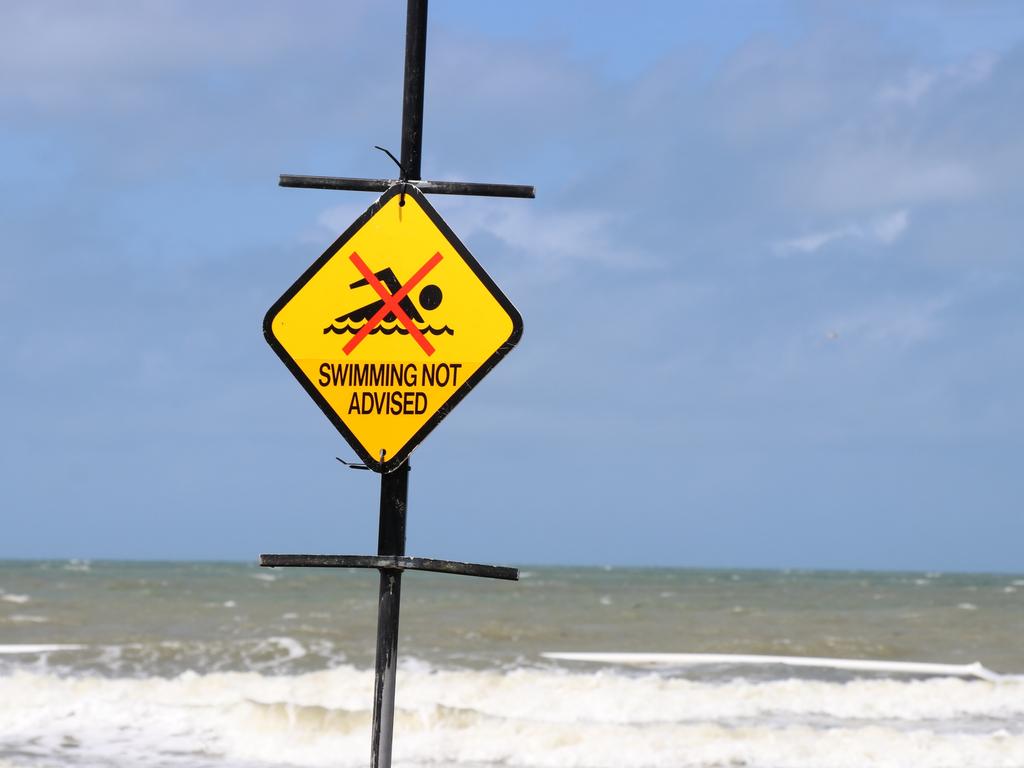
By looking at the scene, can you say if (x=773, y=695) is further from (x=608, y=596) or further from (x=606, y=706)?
(x=608, y=596)

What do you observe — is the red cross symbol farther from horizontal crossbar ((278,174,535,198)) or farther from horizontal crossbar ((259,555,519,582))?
horizontal crossbar ((259,555,519,582))

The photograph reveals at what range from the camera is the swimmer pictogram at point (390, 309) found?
3230mm

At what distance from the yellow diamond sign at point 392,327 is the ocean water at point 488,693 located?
7.24 m

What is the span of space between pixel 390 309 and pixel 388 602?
2.60 feet

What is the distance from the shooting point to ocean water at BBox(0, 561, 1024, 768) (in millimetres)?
10297

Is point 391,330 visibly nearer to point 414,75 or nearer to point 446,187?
point 446,187

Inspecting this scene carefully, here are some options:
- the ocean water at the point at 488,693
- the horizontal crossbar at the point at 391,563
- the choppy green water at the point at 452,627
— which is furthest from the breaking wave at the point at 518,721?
the horizontal crossbar at the point at 391,563

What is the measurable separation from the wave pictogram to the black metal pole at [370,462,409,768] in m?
0.35

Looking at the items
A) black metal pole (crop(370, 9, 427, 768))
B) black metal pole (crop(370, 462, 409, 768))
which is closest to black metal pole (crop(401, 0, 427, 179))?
black metal pole (crop(370, 9, 427, 768))

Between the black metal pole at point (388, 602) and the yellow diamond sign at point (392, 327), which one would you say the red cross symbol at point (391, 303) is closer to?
the yellow diamond sign at point (392, 327)

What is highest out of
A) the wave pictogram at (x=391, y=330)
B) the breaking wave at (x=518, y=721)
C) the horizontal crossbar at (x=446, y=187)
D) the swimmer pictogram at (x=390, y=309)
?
the horizontal crossbar at (x=446, y=187)

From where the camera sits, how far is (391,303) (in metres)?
3.25

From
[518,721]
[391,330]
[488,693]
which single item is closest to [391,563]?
[391,330]

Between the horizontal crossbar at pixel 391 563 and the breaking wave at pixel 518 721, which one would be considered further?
the breaking wave at pixel 518 721
